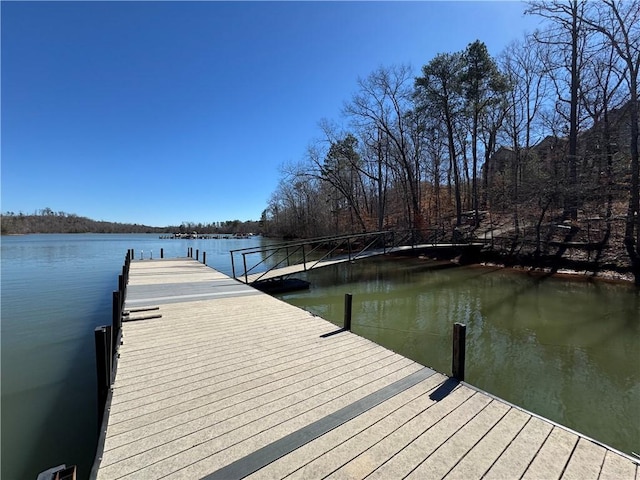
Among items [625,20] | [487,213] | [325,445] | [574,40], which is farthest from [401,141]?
[325,445]

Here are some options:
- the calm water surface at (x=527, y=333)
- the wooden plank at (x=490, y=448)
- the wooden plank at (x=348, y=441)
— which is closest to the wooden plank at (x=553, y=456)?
the wooden plank at (x=490, y=448)

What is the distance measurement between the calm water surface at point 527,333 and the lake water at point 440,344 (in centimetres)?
2

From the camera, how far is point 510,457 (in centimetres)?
241

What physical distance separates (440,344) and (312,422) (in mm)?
4521

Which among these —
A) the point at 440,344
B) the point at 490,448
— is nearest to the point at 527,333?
the point at 440,344

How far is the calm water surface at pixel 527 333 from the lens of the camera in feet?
14.6

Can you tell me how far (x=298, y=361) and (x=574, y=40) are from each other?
72.0 feet

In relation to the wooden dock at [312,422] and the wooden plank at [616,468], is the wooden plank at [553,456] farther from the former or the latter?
the wooden plank at [616,468]

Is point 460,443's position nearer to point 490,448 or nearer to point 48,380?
point 490,448

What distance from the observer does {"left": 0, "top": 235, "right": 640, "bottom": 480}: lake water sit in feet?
13.3

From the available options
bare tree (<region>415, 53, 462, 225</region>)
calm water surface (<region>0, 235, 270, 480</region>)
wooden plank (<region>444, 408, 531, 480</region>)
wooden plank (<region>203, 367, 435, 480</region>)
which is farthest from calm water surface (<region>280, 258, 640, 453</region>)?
bare tree (<region>415, 53, 462, 225</region>)

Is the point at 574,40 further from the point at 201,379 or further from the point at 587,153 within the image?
the point at 201,379

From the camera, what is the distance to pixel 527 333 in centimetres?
717

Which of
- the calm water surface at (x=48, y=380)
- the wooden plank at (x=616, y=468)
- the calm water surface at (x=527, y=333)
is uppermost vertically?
the wooden plank at (x=616, y=468)
